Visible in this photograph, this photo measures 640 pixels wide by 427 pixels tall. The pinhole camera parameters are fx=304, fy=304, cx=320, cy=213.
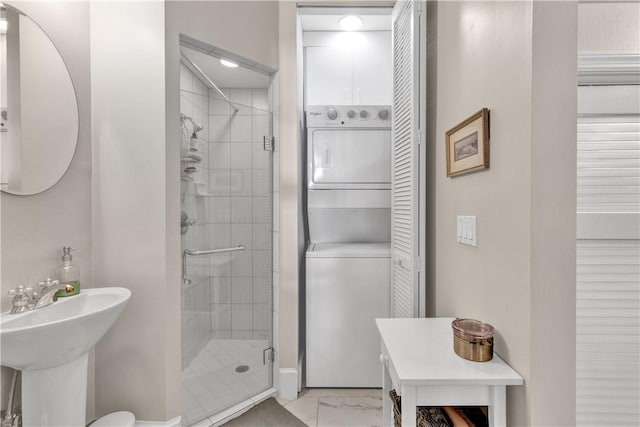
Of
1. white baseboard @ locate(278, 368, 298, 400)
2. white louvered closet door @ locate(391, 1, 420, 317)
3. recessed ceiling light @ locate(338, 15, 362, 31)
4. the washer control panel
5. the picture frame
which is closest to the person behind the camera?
the picture frame

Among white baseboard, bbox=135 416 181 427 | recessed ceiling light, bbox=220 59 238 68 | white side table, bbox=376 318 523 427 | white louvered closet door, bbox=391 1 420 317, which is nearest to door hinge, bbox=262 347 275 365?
white baseboard, bbox=135 416 181 427

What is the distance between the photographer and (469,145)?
3.92ft

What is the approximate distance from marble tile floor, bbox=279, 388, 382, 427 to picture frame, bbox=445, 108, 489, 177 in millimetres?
1487

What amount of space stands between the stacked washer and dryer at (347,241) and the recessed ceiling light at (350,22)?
733mm

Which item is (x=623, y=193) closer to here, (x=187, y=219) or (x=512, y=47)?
(x=512, y=47)

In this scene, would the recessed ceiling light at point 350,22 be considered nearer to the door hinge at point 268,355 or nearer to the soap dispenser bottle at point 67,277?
the soap dispenser bottle at point 67,277

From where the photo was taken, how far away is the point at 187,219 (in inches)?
68.4

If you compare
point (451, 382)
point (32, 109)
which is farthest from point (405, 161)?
point (32, 109)

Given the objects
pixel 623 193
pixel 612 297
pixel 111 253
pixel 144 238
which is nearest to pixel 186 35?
pixel 144 238

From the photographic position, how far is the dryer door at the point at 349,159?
2.30 metres

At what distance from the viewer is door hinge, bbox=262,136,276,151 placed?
6.61ft

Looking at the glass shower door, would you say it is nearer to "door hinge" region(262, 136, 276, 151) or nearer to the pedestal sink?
"door hinge" region(262, 136, 276, 151)

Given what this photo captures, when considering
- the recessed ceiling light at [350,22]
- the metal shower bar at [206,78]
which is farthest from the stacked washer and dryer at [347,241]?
the recessed ceiling light at [350,22]

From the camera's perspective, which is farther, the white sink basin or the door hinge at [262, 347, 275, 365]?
the door hinge at [262, 347, 275, 365]
